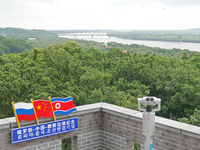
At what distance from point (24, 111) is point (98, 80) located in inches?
523

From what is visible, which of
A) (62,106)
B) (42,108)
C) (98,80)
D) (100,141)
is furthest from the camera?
(98,80)

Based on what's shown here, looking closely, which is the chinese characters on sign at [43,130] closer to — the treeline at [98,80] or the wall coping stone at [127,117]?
the wall coping stone at [127,117]

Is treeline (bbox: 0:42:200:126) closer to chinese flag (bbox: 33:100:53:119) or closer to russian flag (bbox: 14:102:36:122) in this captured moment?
chinese flag (bbox: 33:100:53:119)

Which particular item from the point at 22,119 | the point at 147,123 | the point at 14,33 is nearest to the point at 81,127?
the point at 22,119

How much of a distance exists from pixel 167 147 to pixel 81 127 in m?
2.15

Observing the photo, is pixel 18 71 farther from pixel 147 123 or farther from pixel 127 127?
pixel 147 123

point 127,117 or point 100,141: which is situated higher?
point 127,117

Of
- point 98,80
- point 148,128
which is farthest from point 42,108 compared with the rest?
point 98,80

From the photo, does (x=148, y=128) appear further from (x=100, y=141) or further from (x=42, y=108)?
(x=100, y=141)

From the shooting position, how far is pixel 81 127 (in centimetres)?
664

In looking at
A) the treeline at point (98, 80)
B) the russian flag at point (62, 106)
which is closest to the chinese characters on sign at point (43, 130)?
the russian flag at point (62, 106)

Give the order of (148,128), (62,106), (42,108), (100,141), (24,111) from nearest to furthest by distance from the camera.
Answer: (148,128) → (24,111) → (42,108) → (62,106) → (100,141)

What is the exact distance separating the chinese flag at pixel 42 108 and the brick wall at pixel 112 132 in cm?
15

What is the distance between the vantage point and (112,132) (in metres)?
6.83
